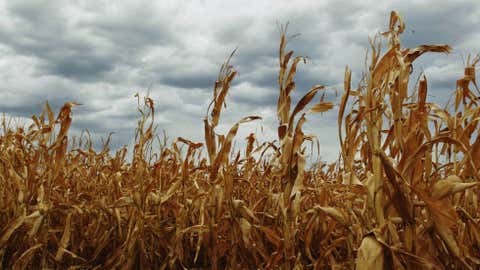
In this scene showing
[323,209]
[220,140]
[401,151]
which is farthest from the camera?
[220,140]

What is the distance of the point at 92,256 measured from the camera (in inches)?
128

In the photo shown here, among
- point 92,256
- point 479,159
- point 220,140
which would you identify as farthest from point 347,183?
point 92,256

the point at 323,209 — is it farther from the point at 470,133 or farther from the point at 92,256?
the point at 92,256

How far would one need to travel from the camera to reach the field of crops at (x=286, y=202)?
1.94m

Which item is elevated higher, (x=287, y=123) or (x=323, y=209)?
(x=287, y=123)

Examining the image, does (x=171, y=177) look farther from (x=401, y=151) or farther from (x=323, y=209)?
(x=401, y=151)

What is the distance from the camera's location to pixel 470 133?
2.47 metres

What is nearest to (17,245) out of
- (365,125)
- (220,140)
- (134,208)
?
(134,208)

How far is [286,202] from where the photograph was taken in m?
2.22

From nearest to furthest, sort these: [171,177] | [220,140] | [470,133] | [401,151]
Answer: [401,151] < [470,133] < [220,140] < [171,177]

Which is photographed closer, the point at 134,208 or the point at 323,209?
the point at 323,209

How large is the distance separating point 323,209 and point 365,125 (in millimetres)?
412

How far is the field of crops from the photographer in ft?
6.36

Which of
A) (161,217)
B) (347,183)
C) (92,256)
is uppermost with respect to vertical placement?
(347,183)
